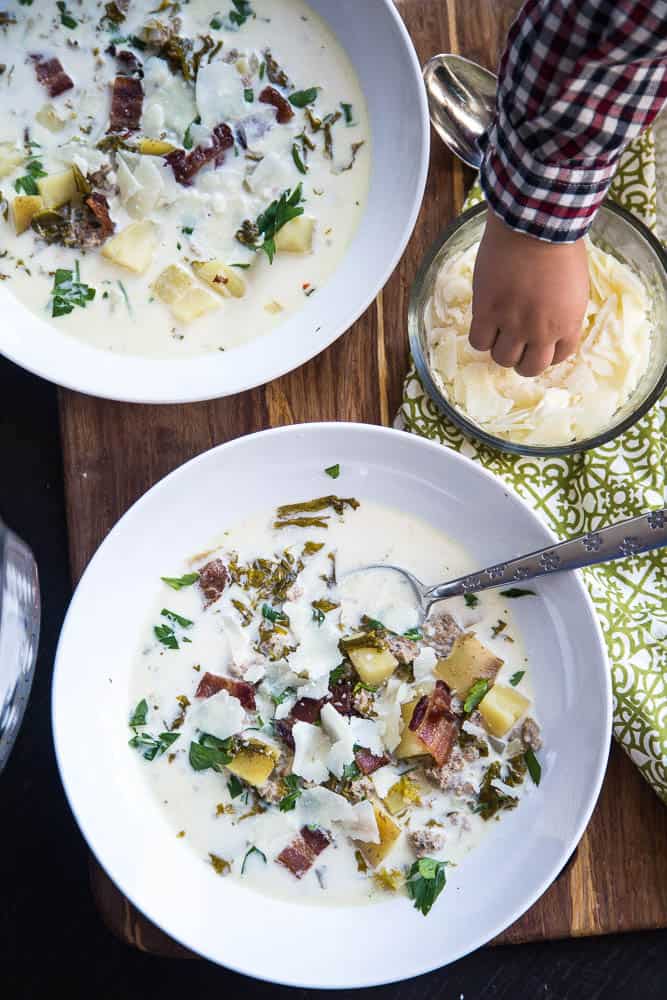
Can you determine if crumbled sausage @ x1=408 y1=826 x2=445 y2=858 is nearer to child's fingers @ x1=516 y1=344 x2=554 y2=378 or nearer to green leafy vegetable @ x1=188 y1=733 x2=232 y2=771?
green leafy vegetable @ x1=188 y1=733 x2=232 y2=771

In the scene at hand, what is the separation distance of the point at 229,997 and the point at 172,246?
1644mm

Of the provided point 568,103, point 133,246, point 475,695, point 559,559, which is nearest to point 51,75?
point 133,246

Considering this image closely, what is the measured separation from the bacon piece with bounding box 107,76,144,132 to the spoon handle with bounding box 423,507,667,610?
1019 millimetres

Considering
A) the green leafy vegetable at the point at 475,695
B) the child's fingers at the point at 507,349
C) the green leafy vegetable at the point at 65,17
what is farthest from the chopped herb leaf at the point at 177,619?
the green leafy vegetable at the point at 65,17

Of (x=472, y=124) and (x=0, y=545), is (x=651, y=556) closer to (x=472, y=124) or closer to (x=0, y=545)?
(x=472, y=124)

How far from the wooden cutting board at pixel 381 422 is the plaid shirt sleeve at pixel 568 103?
442 millimetres

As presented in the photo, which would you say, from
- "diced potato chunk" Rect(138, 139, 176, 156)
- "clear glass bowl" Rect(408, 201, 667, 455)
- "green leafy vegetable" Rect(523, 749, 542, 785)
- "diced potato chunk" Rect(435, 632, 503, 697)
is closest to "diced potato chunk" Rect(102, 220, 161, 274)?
"diced potato chunk" Rect(138, 139, 176, 156)

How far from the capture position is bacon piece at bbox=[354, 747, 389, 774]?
1.73 m

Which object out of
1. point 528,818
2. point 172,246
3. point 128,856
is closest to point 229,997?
point 128,856

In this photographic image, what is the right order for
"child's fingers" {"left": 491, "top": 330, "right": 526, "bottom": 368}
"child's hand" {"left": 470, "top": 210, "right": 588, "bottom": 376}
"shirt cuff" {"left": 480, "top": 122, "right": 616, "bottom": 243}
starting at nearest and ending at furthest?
"shirt cuff" {"left": 480, "top": 122, "right": 616, "bottom": 243} < "child's hand" {"left": 470, "top": 210, "right": 588, "bottom": 376} < "child's fingers" {"left": 491, "top": 330, "right": 526, "bottom": 368}

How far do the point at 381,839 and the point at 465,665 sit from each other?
35 cm

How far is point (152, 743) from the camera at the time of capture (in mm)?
1763

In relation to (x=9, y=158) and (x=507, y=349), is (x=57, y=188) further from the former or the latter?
(x=507, y=349)

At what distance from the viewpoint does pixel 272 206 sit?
176 centimetres
